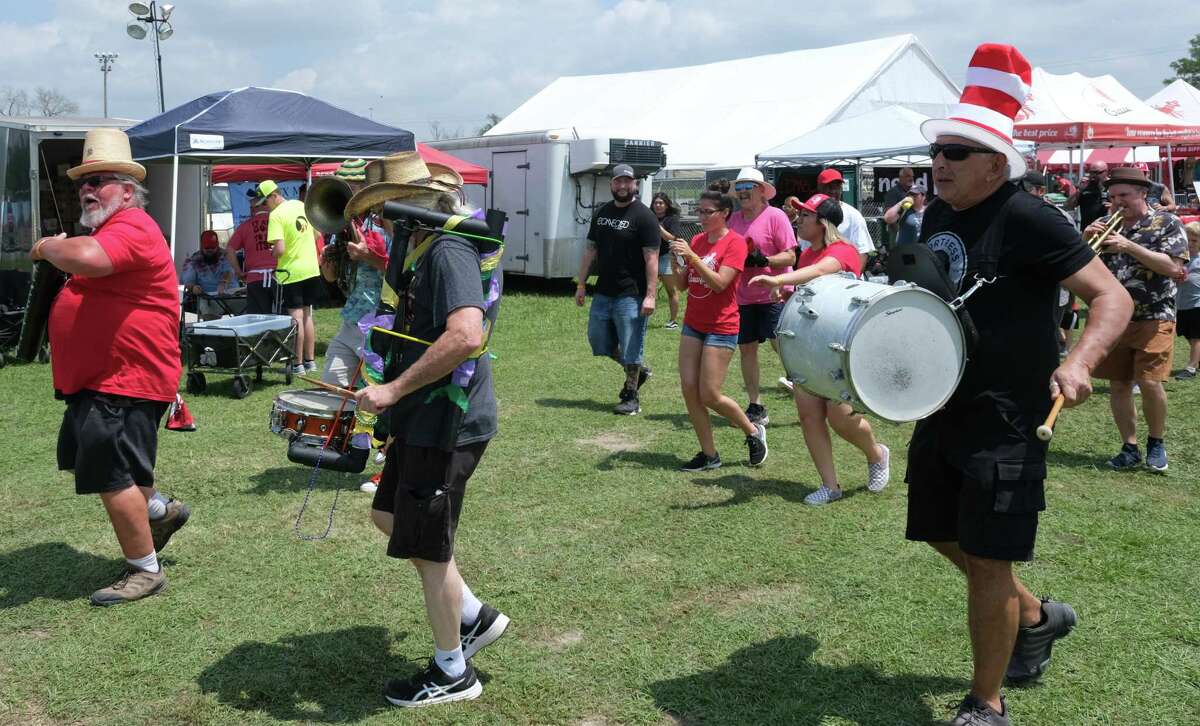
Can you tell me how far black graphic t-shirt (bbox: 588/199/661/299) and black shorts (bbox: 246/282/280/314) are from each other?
429 centimetres

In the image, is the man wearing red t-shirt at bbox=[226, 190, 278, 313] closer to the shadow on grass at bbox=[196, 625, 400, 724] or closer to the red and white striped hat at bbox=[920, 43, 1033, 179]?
the shadow on grass at bbox=[196, 625, 400, 724]

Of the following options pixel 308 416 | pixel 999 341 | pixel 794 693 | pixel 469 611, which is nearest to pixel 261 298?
pixel 308 416

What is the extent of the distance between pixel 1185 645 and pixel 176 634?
404 centimetres

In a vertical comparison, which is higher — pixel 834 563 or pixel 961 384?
pixel 961 384

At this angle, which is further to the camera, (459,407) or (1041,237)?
(459,407)

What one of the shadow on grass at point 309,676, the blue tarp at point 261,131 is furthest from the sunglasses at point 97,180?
the blue tarp at point 261,131

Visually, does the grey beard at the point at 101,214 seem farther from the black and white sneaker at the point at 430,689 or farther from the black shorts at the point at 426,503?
the black and white sneaker at the point at 430,689

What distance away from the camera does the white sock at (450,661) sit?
3604 millimetres

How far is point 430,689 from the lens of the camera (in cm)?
361

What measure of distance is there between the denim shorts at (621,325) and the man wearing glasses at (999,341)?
539cm

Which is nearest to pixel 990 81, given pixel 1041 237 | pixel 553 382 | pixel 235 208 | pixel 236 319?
pixel 1041 237

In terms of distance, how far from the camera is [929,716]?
356 cm

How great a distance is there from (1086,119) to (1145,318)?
13.3 m

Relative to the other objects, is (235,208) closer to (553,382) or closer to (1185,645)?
(553,382)
